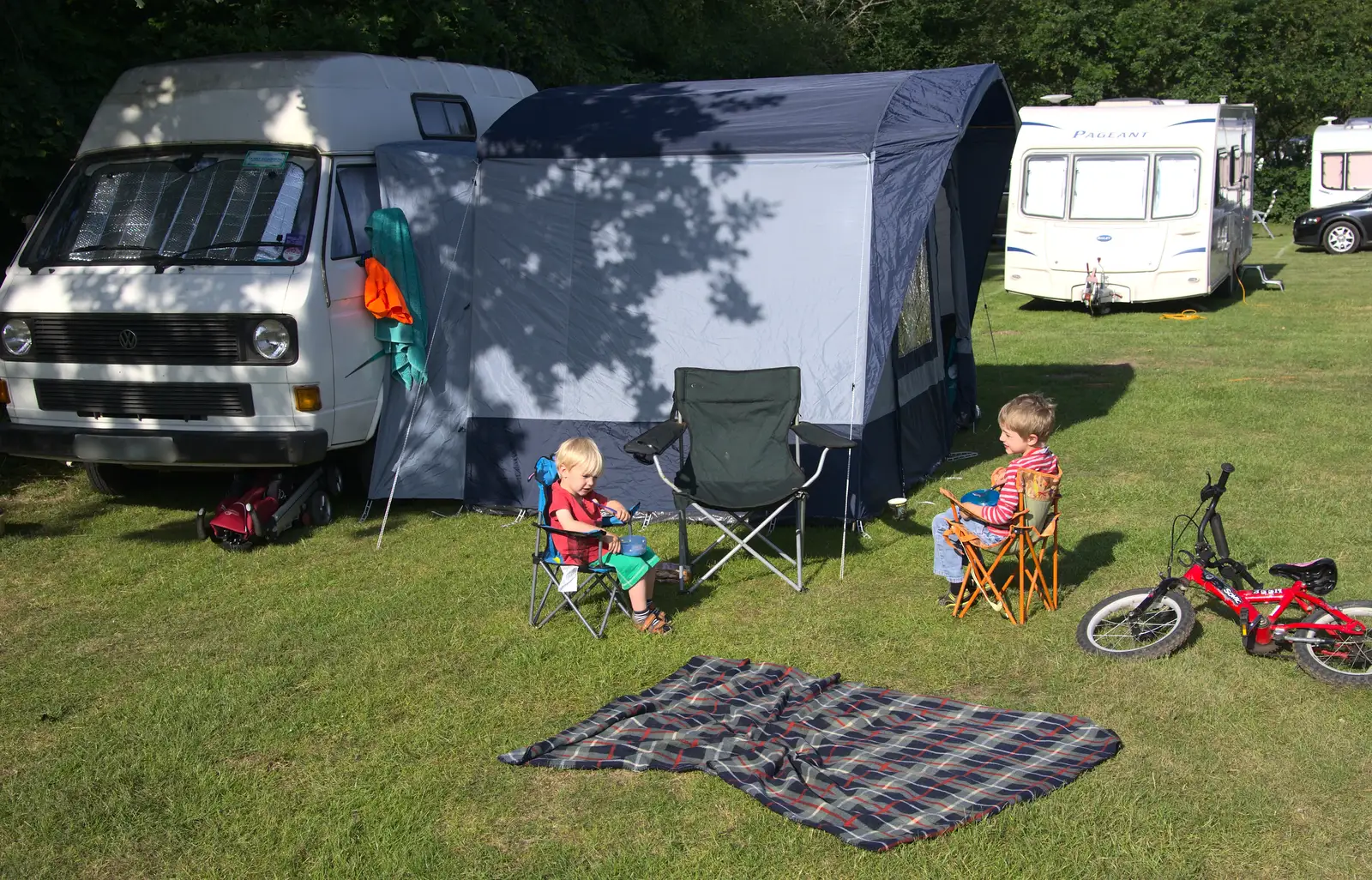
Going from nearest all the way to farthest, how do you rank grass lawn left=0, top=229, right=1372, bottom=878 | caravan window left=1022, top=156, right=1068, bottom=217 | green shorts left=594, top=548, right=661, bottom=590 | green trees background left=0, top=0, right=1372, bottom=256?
grass lawn left=0, top=229, right=1372, bottom=878 < green shorts left=594, top=548, right=661, bottom=590 < green trees background left=0, top=0, right=1372, bottom=256 < caravan window left=1022, top=156, right=1068, bottom=217

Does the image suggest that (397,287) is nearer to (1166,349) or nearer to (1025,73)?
(1166,349)

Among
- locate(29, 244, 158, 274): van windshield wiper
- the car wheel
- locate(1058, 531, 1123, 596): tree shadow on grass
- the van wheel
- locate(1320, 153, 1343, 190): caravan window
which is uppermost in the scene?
locate(29, 244, 158, 274): van windshield wiper

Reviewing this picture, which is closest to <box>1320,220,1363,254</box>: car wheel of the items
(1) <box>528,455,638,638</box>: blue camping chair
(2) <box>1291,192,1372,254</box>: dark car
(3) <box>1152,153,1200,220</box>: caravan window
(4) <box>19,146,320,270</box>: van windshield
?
(2) <box>1291,192,1372,254</box>: dark car

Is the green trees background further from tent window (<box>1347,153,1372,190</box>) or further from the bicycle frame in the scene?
the bicycle frame

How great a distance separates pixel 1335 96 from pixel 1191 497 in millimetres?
25396

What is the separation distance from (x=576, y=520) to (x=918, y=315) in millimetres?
3293

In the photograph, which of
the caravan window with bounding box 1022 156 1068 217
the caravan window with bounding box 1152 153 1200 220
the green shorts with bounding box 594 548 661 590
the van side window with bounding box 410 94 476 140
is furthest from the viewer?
the caravan window with bounding box 1022 156 1068 217

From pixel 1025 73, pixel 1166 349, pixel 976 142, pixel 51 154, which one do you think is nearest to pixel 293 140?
pixel 51 154

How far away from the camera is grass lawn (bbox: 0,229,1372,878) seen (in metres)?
3.78

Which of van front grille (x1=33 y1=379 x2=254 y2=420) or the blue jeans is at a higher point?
van front grille (x1=33 y1=379 x2=254 y2=420)

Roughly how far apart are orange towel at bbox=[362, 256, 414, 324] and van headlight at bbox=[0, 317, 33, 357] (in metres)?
1.83

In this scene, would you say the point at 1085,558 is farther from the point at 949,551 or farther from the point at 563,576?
the point at 563,576

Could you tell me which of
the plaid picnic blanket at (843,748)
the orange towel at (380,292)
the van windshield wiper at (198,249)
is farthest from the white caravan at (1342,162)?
the plaid picnic blanket at (843,748)

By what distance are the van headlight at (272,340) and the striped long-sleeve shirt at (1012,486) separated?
3.62 m
